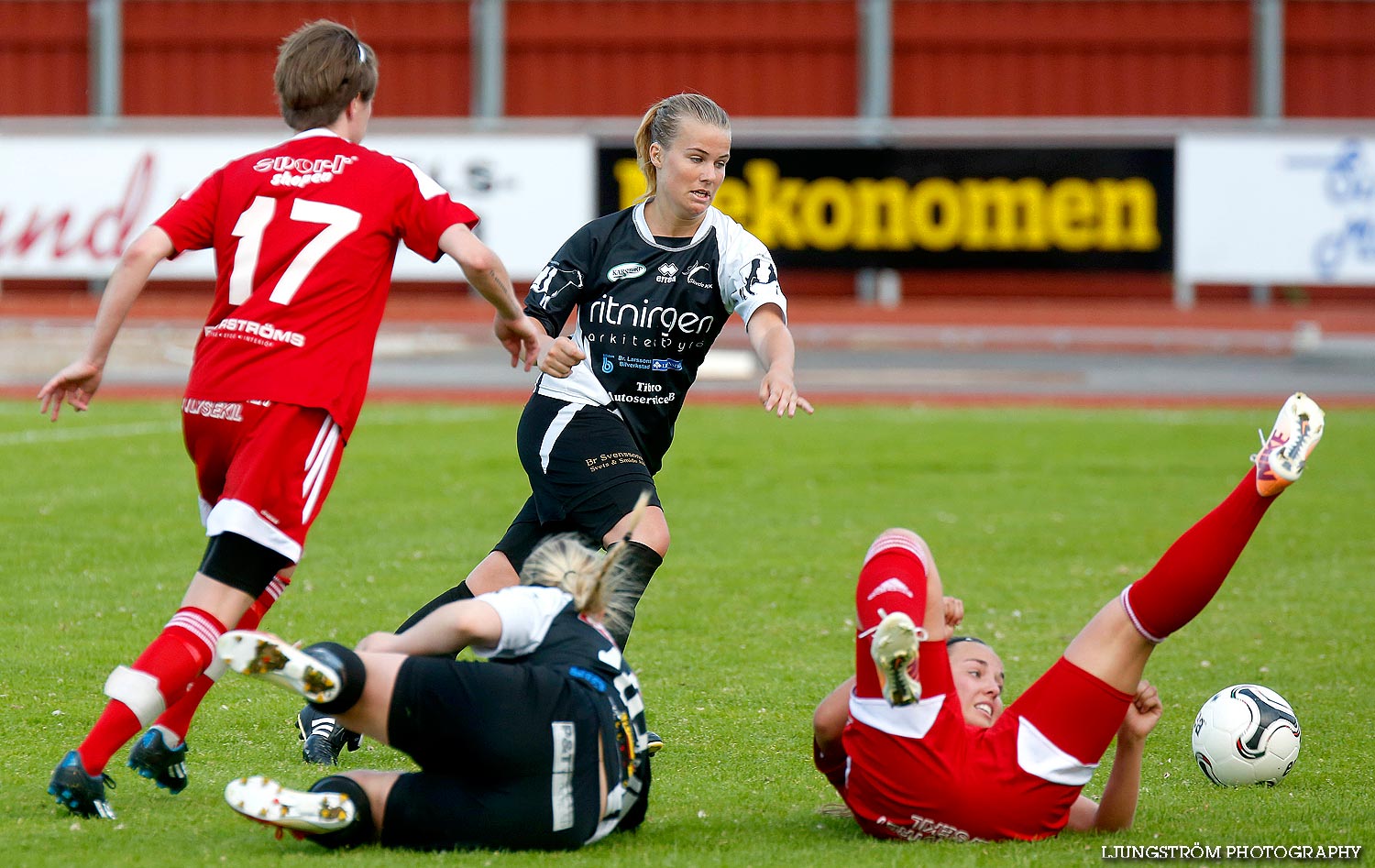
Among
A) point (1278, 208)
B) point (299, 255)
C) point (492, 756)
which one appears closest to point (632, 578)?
point (492, 756)

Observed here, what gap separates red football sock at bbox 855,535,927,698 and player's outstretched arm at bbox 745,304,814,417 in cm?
66

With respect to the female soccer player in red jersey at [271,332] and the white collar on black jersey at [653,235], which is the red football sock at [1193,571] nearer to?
the female soccer player in red jersey at [271,332]

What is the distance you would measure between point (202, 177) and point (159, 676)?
19.4 metres

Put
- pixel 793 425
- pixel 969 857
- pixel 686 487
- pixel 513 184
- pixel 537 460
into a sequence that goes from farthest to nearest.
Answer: pixel 513 184
pixel 793 425
pixel 686 487
pixel 537 460
pixel 969 857

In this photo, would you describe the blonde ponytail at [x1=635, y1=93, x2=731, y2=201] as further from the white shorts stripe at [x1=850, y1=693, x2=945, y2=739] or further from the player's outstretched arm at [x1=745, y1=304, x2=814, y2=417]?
the white shorts stripe at [x1=850, y1=693, x2=945, y2=739]

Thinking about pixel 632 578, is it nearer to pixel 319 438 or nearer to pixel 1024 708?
pixel 319 438

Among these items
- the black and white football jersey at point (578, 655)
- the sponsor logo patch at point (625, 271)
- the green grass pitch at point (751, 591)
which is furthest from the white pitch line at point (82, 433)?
the black and white football jersey at point (578, 655)

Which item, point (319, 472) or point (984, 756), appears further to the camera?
point (319, 472)

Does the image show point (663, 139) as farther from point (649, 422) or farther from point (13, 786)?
point (13, 786)

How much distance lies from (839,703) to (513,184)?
18706 millimetres

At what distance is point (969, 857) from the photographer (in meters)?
3.95

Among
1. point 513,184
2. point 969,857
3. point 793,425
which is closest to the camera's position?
point 969,857

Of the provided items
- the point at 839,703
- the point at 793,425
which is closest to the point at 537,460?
the point at 839,703

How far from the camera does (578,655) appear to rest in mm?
4004
